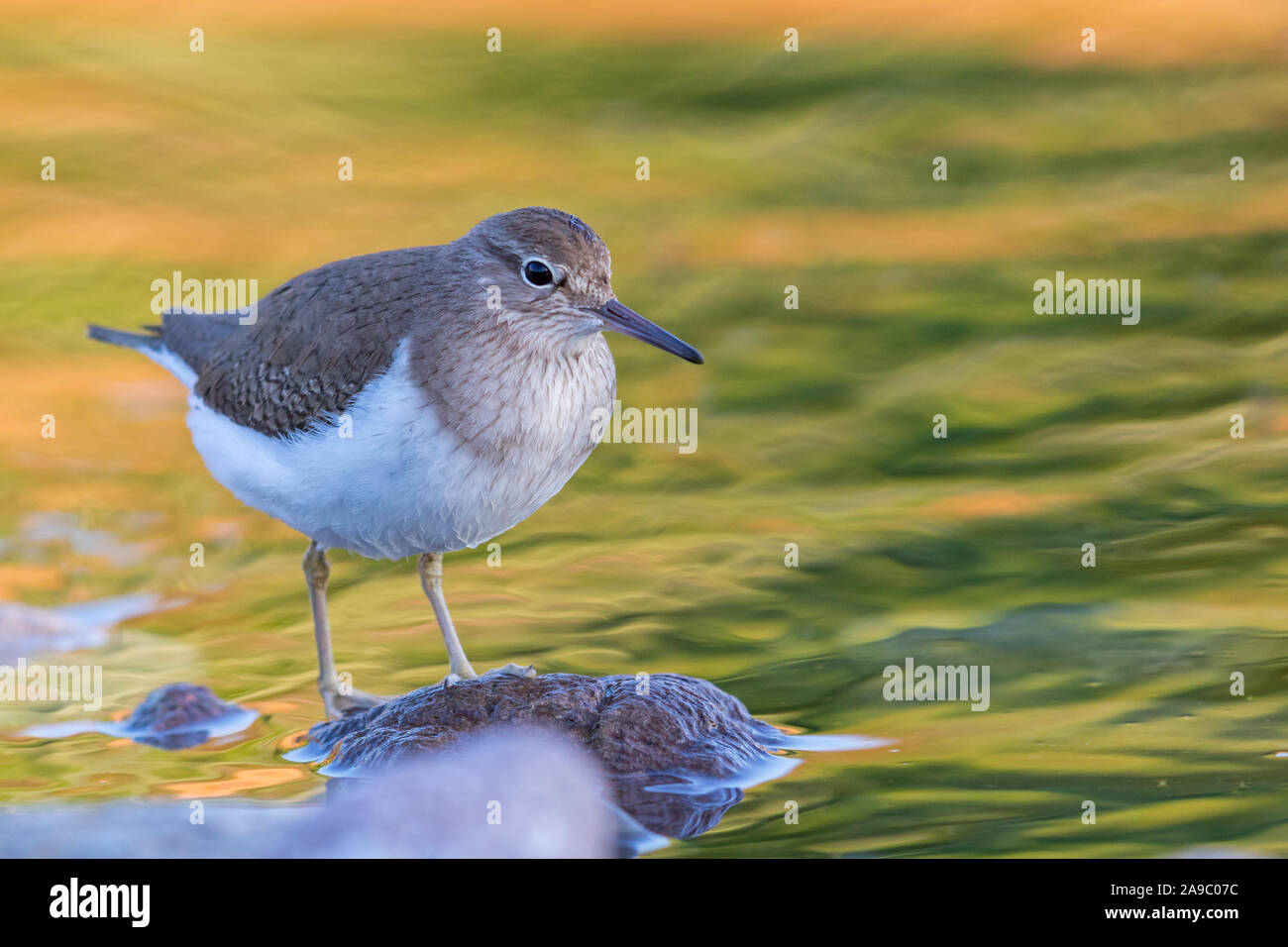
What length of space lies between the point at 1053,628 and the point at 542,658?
3175mm

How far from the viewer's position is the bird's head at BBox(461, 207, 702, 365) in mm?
7576

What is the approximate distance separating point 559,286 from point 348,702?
2.81 m

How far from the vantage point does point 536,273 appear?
762 cm

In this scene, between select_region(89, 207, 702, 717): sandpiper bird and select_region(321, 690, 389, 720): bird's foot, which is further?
select_region(321, 690, 389, 720): bird's foot

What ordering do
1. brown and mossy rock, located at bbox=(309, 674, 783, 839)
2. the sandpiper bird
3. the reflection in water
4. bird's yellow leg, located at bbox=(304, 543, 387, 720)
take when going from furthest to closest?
bird's yellow leg, located at bbox=(304, 543, 387, 720)
the reflection in water
the sandpiper bird
brown and mossy rock, located at bbox=(309, 674, 783, 839)

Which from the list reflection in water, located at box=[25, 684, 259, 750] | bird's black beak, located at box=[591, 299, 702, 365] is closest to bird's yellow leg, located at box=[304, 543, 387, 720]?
reflection in water, located at box=[25, 684, 259, 750]

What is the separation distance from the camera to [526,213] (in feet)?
25.2

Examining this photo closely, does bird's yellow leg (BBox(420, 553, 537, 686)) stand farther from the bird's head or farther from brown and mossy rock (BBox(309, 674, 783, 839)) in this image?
the bird's head

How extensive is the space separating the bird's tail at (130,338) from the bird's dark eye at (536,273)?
11.2 feet

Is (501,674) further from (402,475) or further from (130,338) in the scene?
(130,338)

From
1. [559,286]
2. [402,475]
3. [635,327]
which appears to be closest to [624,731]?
[402,475]

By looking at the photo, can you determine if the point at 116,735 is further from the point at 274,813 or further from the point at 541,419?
the point at 541,419

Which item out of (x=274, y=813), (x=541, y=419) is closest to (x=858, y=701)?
(x=541, y=419)

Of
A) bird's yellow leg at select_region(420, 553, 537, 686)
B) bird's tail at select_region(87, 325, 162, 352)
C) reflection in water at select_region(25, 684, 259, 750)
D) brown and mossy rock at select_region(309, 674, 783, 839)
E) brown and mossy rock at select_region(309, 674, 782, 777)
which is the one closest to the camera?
brown and mossy rock at select_region(309, 674, 783, 839)
